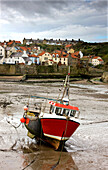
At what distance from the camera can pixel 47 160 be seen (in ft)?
30.1

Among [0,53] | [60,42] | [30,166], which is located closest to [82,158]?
[30,166]

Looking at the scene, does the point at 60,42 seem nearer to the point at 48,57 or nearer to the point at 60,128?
the point at 48,57

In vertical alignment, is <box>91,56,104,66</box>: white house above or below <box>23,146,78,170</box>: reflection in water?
above

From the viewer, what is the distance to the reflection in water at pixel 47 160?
8.68m

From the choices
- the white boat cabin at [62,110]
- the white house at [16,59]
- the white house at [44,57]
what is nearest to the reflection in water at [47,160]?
the white boat cabin at [62,110]

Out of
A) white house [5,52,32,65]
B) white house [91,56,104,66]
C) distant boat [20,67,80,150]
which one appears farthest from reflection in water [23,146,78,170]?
white house [91,56,104,66]

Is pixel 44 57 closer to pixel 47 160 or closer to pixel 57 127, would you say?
pixel 57 127

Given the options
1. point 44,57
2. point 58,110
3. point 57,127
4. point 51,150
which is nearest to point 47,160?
point 51,150

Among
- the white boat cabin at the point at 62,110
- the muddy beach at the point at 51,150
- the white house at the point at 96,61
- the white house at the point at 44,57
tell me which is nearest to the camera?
the muddy beach at the point at 51,150

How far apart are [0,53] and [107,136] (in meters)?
66.8

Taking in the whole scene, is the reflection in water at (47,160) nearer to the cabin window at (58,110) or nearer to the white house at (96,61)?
the cabin window at (58,110)

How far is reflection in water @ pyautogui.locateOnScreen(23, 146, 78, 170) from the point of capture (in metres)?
8.68

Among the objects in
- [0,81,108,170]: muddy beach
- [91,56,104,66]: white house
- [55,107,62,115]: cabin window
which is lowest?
[0,81,108,170]: muddy beach

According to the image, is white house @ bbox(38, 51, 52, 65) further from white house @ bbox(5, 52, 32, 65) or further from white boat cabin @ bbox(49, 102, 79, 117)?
white boat cabin @ bbox(49, 102, 79, 117)
